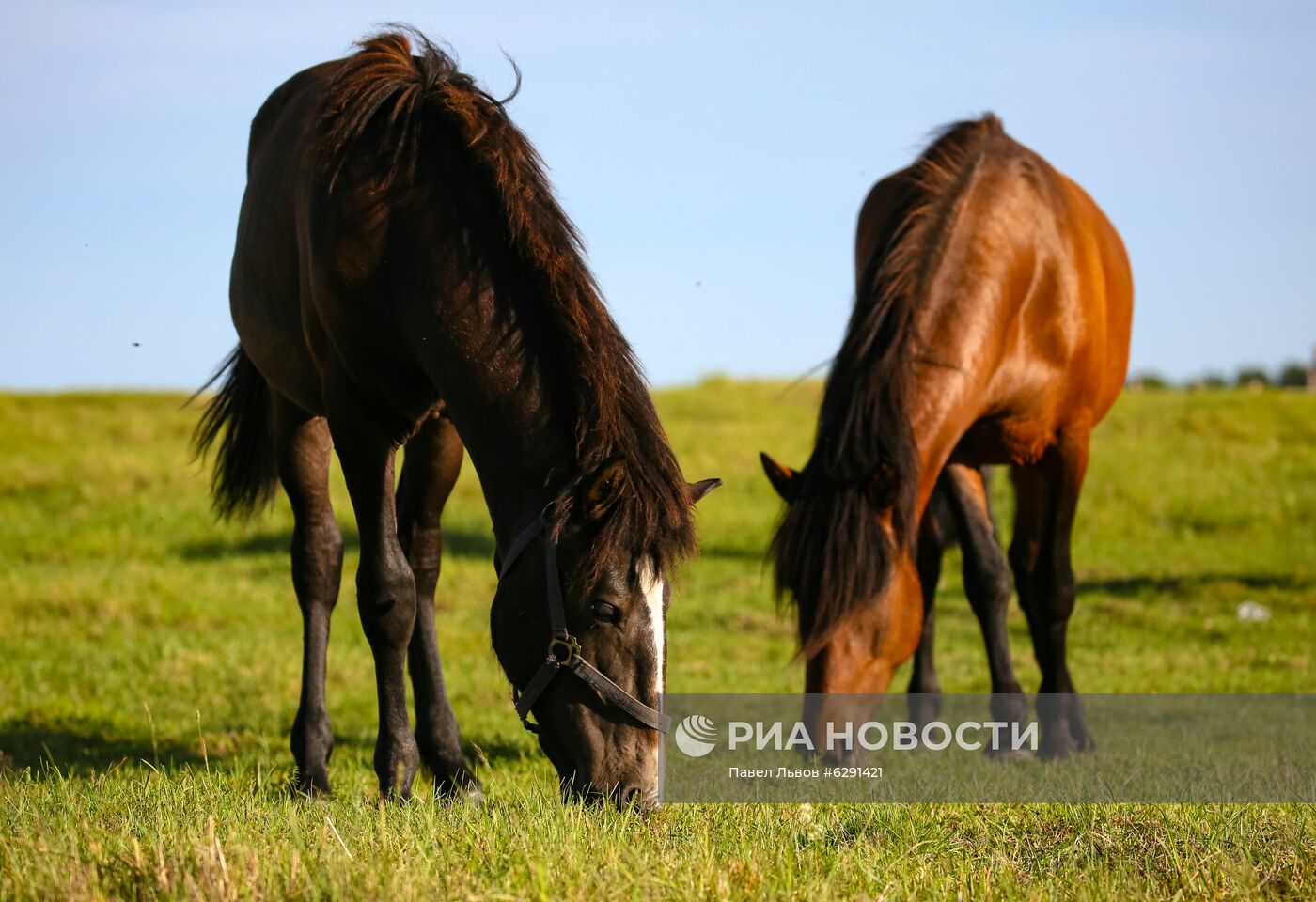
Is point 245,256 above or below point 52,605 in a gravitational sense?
above

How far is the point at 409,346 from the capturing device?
13.4 ft

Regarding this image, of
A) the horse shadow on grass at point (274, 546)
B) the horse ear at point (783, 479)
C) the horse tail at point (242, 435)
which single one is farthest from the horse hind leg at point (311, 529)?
the horse shadow on grass at point (274, 546)

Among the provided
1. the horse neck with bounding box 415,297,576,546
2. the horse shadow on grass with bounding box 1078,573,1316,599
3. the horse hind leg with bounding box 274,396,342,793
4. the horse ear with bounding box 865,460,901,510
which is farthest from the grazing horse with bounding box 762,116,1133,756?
the horse shadow on grass with bounding box 1078,573,1316,599

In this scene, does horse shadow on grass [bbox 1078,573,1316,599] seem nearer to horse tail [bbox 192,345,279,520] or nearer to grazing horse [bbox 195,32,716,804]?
horse tail [bbox 192,345,279,520]

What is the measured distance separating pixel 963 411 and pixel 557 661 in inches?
118

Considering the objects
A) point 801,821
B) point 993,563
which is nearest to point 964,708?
point 993,563

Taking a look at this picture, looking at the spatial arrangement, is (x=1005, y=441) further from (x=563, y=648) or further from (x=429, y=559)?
(x=563, y=648)

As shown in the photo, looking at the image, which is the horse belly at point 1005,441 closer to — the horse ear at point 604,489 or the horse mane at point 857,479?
the horse mane at point 857,479

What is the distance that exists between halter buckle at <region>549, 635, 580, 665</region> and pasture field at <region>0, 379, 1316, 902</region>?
372 millimetres

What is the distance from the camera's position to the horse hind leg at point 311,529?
518 cm

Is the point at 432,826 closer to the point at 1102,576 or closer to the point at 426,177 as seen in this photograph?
the point at 426,177

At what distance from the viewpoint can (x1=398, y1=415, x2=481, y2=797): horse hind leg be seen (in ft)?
16.1

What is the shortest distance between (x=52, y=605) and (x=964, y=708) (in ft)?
24.3

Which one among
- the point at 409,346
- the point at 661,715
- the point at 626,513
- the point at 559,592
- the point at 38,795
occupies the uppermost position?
the point at 409,346
